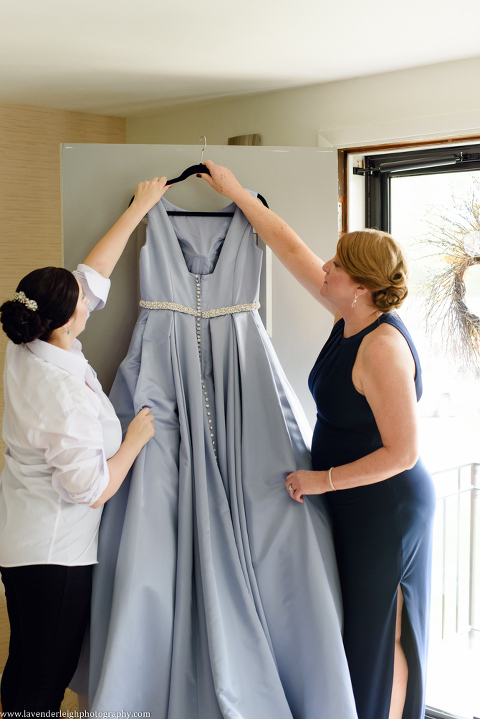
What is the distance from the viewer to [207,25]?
162 centimetres

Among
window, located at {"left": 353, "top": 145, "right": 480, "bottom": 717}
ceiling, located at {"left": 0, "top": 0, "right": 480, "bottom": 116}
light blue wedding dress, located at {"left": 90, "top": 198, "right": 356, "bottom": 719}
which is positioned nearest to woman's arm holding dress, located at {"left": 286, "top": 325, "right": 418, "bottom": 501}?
light blue wedding dress, located at {"left": 90, "top": 198, "right": 356, "bottom": 719}

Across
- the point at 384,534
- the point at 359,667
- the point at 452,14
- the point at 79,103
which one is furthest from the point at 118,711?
the point at 79,103

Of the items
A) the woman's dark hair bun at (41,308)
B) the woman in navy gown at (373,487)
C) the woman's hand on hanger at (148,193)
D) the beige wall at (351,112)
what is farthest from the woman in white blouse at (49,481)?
the beige wall at (351,112)

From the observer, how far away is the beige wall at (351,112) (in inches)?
74.9

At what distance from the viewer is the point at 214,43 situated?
5.71 ft

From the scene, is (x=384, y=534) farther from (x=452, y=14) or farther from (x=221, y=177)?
(x=452, y=14)

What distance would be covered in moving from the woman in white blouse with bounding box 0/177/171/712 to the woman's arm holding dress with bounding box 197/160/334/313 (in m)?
0.54

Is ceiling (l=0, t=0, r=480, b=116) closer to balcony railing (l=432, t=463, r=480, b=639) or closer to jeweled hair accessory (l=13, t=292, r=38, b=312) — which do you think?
jeweled hair accessory (l=13, t=292, r=38, b=312)

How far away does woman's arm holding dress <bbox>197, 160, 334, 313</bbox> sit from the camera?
1728 mm

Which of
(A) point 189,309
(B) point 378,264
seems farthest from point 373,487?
(A) point 189,309

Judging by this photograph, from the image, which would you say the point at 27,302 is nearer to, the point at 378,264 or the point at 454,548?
the point at 378,264

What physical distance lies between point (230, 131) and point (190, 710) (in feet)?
6.36

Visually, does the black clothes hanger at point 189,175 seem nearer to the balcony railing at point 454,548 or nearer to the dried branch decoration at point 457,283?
the dried branch decoration at point 457,283

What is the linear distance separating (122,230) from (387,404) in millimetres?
850
